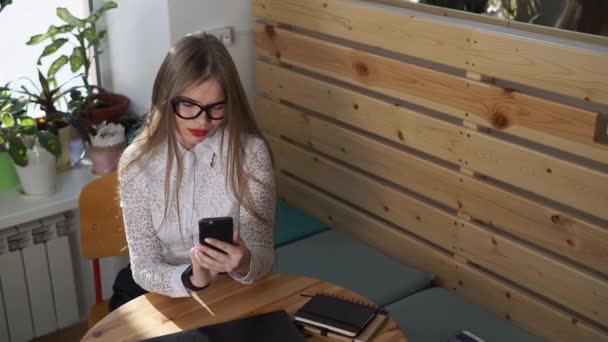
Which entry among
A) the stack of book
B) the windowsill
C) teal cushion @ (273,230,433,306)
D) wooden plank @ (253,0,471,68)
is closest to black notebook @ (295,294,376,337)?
the stack of book

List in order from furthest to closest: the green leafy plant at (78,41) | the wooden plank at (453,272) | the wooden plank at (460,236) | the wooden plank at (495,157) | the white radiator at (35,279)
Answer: the green leafy plant at (78,41), the white radiator at (35,279), the wooden plank at (453,272), the wooden plank at (460,236), the wooden plank at (495,157)

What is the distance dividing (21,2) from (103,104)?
489mm

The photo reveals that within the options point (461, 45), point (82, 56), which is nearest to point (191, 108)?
point (461, 45)

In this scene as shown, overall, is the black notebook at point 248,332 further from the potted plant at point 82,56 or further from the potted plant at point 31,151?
the potted plant at point 82,56

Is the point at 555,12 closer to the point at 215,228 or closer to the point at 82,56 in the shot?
the point at 215,228

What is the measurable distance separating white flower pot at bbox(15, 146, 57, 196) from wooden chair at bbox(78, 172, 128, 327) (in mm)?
463

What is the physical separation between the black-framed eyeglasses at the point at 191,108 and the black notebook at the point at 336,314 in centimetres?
52

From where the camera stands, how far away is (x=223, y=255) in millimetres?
1803

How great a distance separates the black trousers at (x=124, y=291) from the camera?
2268 mm

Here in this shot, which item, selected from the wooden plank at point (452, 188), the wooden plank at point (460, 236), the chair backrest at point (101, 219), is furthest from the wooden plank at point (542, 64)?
the chair backrest at point (101, 219)

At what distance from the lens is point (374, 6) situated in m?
2.70

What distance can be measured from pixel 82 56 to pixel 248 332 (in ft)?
5.49

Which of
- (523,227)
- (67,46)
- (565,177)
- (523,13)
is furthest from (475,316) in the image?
(67,46)

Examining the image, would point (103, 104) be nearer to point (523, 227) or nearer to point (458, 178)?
point (458, 178)
